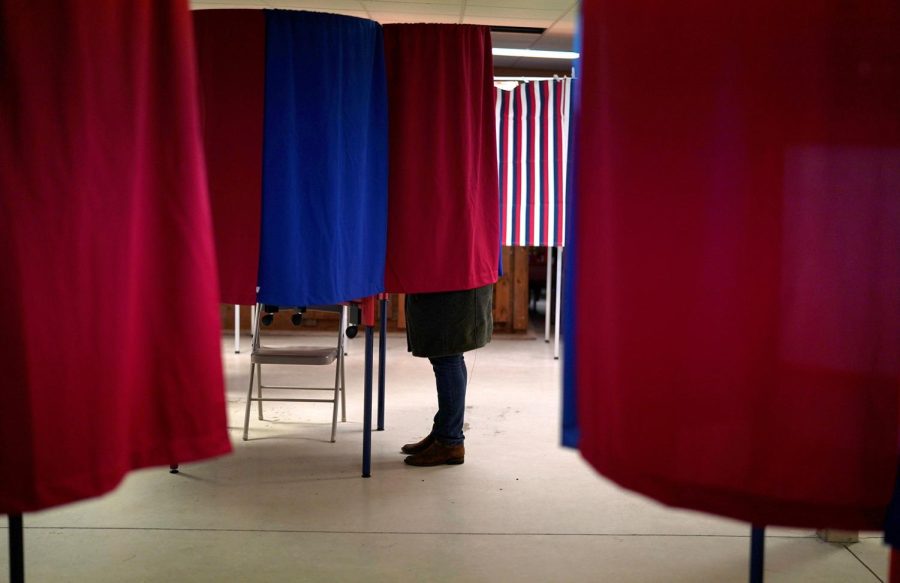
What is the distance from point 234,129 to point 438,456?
71.3 inches

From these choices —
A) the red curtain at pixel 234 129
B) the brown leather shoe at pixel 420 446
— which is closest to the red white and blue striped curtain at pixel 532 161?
the brown leather shoe at pixel 420 446

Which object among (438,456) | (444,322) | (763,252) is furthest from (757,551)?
(438,456)

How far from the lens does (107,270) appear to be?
1256 mm

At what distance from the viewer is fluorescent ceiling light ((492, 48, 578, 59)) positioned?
29.1ft

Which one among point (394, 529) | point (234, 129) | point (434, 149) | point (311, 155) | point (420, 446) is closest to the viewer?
point (234, 129)

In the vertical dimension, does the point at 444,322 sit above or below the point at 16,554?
above

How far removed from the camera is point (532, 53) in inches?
352

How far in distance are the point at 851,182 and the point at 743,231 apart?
15 cm

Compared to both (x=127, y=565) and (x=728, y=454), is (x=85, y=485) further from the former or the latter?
(x=127, y=565)

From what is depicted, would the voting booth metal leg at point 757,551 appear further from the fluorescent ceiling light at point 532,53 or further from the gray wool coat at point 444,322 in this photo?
the fluorescent ceiling light at point 532,53

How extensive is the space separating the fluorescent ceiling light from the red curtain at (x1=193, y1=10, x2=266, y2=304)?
634 centimetres

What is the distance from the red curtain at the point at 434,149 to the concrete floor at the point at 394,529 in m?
0.88

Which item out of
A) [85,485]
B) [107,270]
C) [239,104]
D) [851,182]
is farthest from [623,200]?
[239,104]

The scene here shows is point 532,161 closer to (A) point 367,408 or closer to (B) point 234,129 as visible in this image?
(A) point 367,408
